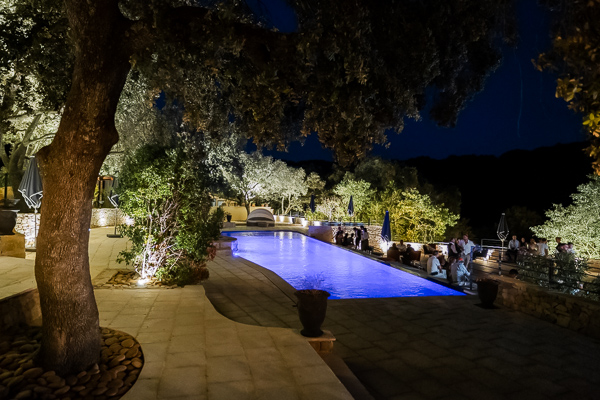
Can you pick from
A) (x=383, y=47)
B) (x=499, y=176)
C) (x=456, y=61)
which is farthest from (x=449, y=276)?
(x=499, y=176)

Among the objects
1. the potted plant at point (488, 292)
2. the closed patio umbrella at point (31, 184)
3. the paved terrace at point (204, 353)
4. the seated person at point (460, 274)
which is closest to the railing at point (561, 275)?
the potted plant at point (488, 292)

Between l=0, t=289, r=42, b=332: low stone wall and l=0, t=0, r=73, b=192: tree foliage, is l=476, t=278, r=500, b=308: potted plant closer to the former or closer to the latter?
l=0, t=289, r=42, b=332: low stone wall

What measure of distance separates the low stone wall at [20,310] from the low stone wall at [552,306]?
8273 mm

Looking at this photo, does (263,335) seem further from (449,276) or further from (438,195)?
(438,195)

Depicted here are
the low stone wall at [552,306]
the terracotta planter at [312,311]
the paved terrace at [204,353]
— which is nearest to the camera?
the paved terrace at [204,353]

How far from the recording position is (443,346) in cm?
562

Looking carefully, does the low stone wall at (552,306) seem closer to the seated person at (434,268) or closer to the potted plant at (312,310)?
the seated person at (434,268)

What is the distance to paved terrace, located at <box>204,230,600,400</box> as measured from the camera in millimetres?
4449

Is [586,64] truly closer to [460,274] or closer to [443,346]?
[443,346]

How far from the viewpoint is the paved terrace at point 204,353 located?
355 cm

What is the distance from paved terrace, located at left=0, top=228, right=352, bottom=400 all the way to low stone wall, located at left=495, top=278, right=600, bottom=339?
506 centimetres

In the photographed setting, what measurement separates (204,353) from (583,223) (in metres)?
16.7

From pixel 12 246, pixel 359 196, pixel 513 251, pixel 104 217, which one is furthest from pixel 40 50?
pixel 359 196

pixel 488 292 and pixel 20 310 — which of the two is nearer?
pixel 20 310
